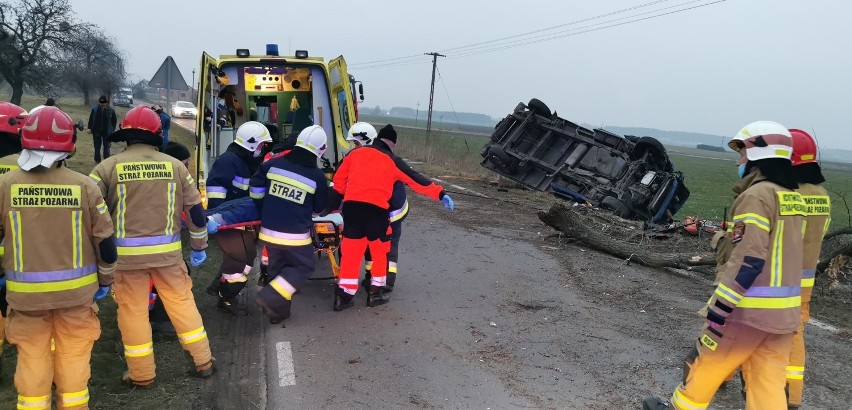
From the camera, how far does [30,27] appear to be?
31.7m

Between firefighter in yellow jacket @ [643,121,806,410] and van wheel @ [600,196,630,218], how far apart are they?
8.13 meters

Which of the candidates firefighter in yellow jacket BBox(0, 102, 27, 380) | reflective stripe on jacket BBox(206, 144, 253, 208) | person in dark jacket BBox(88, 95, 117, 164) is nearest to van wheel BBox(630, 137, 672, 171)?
reflective stripe on jacket BBox(206, 144, 253, 208)

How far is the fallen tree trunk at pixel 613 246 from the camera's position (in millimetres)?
7328

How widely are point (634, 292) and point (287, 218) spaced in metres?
3.73

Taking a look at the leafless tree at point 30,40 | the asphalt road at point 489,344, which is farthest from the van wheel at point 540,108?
the leafless tree at point 30,40

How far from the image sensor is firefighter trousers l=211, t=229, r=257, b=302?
542cm

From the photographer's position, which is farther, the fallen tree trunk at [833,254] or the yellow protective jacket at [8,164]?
the fallen tree trunk at [833,254]

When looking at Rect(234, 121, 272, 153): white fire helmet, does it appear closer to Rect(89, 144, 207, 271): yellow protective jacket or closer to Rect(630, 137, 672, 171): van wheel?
Rect(89, 144, 207, 271): yellow protective jacket

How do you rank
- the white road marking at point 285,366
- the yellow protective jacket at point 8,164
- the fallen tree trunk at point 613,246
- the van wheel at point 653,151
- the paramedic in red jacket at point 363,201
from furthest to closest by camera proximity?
1. the van wheel at point 653,151
2. the fallen tree trunk at point 613,246
3. the paramedic in red jacket at point 363,201
4. the white road marking at point 285,366
5. the yellow protective jacket at point 8,164

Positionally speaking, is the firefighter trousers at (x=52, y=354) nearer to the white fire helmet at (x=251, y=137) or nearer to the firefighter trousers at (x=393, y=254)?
the white fire helmet at (x=251, y=137)

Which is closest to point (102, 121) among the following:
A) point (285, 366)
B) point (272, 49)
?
point (272, 49)

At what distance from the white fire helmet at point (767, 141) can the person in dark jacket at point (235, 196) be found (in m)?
3.88

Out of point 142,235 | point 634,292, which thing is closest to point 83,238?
point 142,235

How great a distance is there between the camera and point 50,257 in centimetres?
331
